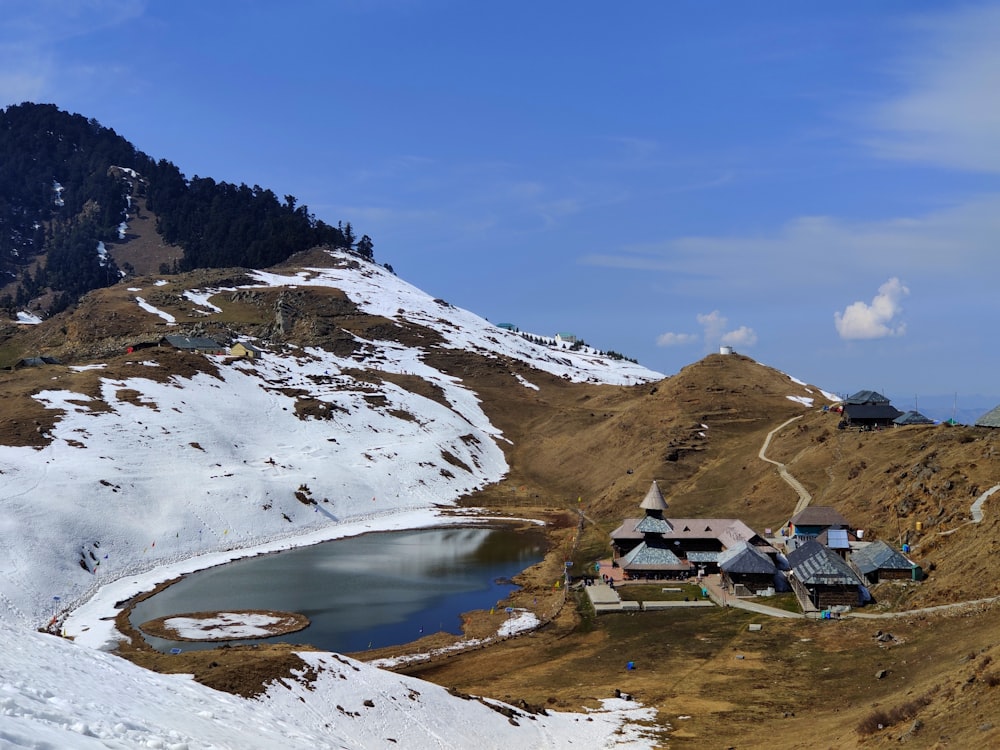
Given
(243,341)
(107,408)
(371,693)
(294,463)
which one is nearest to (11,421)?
(107,408)

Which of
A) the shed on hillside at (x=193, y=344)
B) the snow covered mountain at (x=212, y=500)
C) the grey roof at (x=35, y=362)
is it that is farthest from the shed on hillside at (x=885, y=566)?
the grey roof at (x=35, y=362)

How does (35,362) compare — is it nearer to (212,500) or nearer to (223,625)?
(212,500)

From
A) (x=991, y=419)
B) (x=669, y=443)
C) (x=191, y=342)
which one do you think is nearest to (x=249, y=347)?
(x=191, y=342)

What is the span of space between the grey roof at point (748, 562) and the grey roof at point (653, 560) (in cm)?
718

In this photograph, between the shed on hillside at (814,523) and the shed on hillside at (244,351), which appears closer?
the shed on hillside at (814,523)

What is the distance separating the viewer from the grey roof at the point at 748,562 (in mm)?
60125

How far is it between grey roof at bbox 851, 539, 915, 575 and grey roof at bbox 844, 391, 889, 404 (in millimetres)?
46421

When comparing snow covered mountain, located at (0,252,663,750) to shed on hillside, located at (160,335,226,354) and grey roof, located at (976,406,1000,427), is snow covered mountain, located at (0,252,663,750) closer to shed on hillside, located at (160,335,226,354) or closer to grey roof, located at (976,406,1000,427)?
shed on hillside, located at (160,335,226,354)

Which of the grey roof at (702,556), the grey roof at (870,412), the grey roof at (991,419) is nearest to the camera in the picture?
the grey roof at (702,556)

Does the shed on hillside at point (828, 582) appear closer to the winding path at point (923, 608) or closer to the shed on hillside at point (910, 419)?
the winding path at point (923, 608)

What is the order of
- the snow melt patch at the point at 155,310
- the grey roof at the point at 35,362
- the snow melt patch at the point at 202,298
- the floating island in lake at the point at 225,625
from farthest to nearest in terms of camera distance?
the snow melt patch at the point at 202,298
the snow melt patch at the point at 155,310
the grey roof at the point at 35,362
the floating island in lake at the point at 225,625

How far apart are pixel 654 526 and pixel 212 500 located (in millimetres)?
48429

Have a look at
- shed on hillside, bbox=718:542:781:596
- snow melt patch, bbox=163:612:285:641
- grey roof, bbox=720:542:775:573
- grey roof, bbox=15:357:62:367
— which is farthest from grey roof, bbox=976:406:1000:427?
grey roof, bbox=15:357:62:367

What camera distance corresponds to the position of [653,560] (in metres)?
68.5
